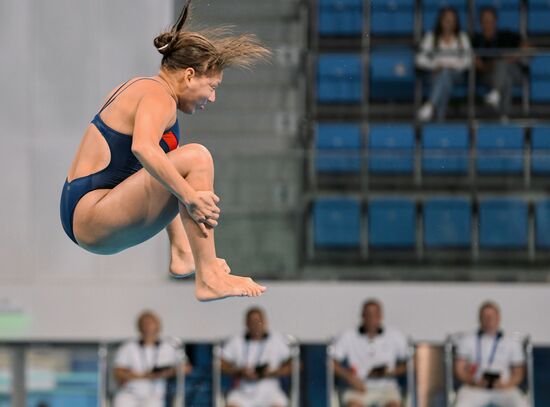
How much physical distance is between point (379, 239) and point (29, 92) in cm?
281

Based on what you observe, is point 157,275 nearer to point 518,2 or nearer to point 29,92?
point 29,92

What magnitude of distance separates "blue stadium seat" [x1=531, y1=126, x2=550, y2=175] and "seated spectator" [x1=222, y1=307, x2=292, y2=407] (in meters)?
2.13

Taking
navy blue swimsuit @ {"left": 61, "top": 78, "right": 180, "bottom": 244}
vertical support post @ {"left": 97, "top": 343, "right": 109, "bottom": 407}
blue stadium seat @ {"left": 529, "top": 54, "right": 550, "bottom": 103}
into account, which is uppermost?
blue stadium seat @ {"left": 529, "top": 54, "right": 550, "bottom": 103}

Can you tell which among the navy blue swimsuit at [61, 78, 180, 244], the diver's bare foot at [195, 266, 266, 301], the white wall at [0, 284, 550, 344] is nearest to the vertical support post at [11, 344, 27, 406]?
the white wall at [0, 284, 550, 344]

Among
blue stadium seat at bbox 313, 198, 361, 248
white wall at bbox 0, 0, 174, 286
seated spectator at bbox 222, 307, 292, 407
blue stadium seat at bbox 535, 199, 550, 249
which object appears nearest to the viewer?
seated spectator at bbox 222, 307, 292, 407

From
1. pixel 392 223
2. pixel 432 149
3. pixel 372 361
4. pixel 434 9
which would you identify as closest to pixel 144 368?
pixel 372 361

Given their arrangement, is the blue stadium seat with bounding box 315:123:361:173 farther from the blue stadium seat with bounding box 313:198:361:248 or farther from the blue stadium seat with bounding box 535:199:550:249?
the blue stadium seat with bounding box 535:199:550:249

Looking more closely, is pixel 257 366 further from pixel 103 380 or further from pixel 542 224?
pixel 542 224

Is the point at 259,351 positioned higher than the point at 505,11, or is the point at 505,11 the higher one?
the point at 505,11

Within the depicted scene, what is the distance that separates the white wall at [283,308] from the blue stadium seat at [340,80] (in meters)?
1.37

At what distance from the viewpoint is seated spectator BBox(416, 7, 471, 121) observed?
9391mm

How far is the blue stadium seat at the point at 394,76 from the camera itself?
31.5 feet

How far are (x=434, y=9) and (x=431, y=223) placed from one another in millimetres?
1642

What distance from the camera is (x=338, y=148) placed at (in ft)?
31.3
